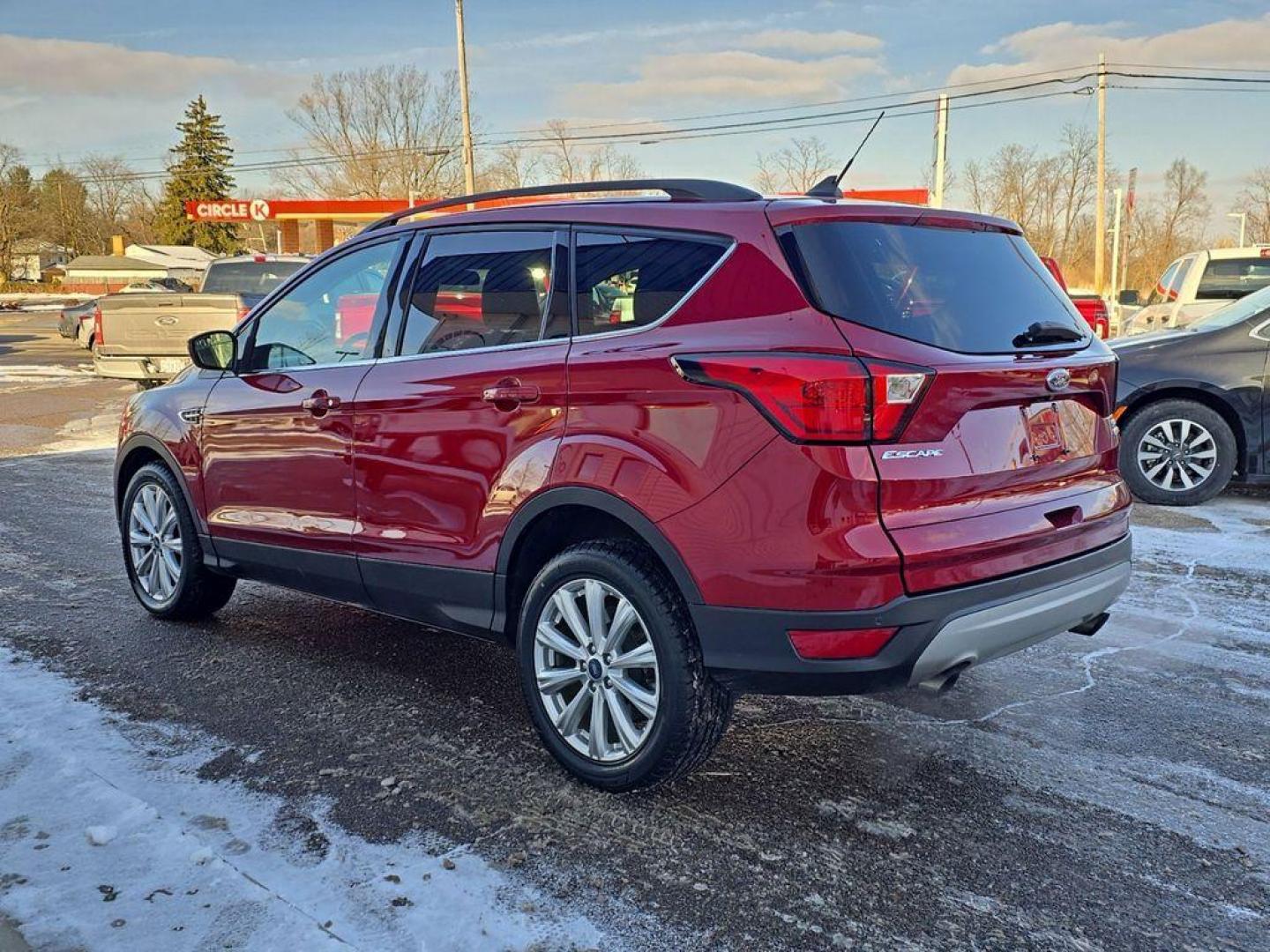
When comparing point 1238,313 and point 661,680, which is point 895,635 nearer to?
point 661,680

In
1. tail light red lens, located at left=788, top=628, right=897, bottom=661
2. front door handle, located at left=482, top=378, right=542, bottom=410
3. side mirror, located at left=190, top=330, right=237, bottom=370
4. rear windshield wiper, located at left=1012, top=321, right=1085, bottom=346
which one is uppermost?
rear windshield wiper, located at left=1012, top=321, right=1085, bottom=346

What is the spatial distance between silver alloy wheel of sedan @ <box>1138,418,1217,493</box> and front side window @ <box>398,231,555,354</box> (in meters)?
5.81

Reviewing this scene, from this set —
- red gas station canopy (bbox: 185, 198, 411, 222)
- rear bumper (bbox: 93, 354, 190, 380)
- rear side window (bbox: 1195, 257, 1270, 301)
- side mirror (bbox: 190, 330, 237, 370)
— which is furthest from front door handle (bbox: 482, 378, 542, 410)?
red gas station canopy (bbox: 185, 198, 411, 222)

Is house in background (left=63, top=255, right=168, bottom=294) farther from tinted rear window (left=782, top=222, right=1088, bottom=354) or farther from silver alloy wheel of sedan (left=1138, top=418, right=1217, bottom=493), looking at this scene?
tinted rear window (left=782, top=222, right=1088, bottom=354)

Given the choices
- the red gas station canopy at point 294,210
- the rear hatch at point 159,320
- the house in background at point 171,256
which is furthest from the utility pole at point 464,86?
the house in background at point 171,256

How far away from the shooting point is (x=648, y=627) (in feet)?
10.2

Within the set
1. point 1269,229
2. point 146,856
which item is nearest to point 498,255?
point 146,856

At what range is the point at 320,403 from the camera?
165 inches

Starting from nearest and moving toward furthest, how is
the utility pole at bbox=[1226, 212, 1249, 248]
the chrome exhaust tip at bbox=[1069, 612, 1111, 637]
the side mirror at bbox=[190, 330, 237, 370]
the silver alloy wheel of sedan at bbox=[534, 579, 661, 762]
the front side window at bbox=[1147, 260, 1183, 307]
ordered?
the silver alloy wheel of sedan at bbox=[534, 579, 661, 762], the chrome exhaust tip at bbox=[1069, 612, 1111, 637], the side mirror at bbox=[190, 330, 237, 370], the front side window at bbox=[1147, 260, 1183, 307], the utility pole at bbox=[1226, 212, 1249, 248]

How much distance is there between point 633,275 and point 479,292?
→ 0.72 metres

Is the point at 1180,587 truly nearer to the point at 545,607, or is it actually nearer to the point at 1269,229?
the point at 545,607

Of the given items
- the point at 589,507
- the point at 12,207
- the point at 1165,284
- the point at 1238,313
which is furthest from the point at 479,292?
the point at 12,207

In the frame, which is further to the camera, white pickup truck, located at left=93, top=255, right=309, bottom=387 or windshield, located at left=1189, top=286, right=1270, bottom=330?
white pickup truck, located at left=93, top=255, right=309, bottom=387

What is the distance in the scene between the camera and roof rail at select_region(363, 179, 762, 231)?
331 centimetres
